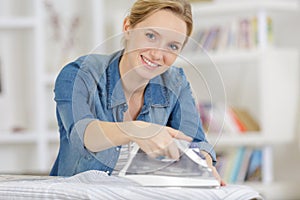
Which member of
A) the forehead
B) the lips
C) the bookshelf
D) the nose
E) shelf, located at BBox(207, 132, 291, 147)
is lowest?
shelf, located at BBox(207, 132, 291, 147)

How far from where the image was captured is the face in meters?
0.93

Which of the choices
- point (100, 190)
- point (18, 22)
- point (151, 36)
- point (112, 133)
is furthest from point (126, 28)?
point (18, 22)

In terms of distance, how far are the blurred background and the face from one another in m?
1.92

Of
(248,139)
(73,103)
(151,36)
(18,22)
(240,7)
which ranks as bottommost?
(248,139)

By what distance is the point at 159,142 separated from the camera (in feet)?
2.80

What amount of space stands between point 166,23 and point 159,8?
0.08ft

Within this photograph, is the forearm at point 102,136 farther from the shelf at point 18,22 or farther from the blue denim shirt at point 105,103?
the shelf at point 18,22

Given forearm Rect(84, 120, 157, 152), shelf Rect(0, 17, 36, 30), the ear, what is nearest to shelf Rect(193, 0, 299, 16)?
shelf Rect(0, 17, 36, 30)

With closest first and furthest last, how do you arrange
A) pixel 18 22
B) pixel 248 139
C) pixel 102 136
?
pixel 102 136 → pixel 248 139 → pixel 18 22

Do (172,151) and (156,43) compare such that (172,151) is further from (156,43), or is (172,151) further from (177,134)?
(156,43)

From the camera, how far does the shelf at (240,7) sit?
9.98 feet

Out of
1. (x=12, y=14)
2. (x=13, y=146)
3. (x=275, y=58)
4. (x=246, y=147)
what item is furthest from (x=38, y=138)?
(x=275, y=58)

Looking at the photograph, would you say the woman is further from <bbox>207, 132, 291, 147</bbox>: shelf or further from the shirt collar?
<bbox>207, 132, 291, 147</bbox>: shelf

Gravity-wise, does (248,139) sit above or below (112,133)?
below
